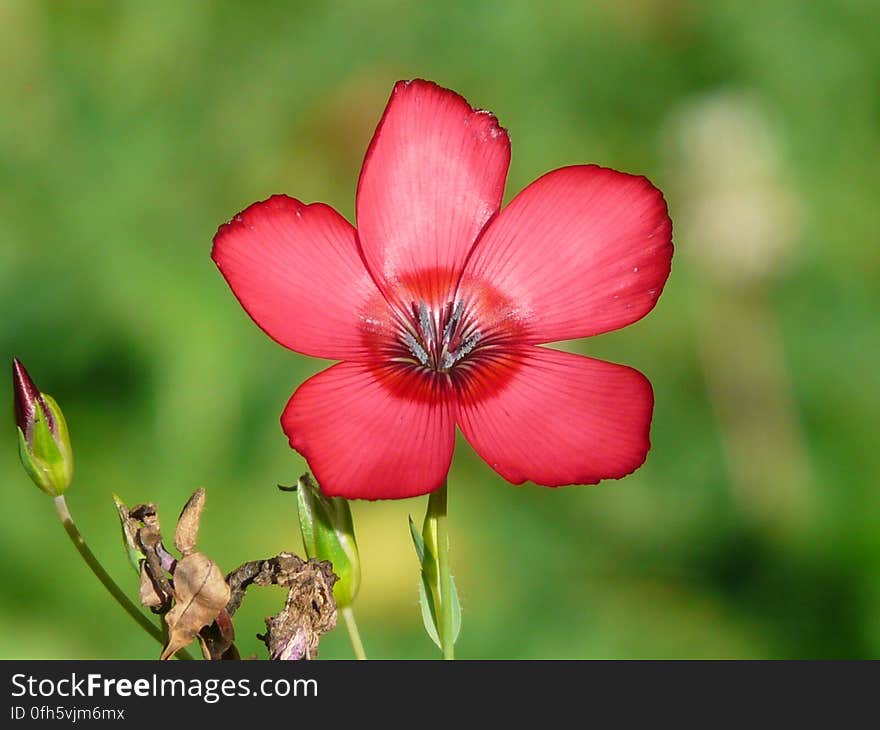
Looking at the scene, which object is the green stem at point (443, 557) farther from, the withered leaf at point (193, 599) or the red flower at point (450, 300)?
the withered leaf at point (193, 599)

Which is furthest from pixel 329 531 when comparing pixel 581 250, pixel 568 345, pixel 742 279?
pixel 742 279

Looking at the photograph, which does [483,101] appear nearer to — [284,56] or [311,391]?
[284,56]

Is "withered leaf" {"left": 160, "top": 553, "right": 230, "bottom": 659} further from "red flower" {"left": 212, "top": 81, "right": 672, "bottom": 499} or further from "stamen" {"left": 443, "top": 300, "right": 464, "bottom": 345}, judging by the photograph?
"stamen" {"left": 443, "top": 300, "right": 464, "bottom": 345}

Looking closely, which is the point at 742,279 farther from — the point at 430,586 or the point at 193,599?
the point at 193,599

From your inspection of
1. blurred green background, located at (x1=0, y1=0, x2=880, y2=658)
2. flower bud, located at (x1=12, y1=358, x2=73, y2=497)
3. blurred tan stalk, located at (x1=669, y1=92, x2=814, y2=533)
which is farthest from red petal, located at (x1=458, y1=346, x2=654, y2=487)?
blurred tan stalk, located at (x1=669, y1=92, x2=814, y2=533)

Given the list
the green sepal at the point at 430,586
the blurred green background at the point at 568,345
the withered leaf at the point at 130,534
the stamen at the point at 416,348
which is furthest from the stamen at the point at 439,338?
the blurred green background at the point at 568,345

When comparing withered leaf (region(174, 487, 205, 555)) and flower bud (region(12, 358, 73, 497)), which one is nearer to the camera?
withered leaf (region(174, 487, 205, 555))

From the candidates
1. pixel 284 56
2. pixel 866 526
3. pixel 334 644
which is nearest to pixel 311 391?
pixel 334 644
